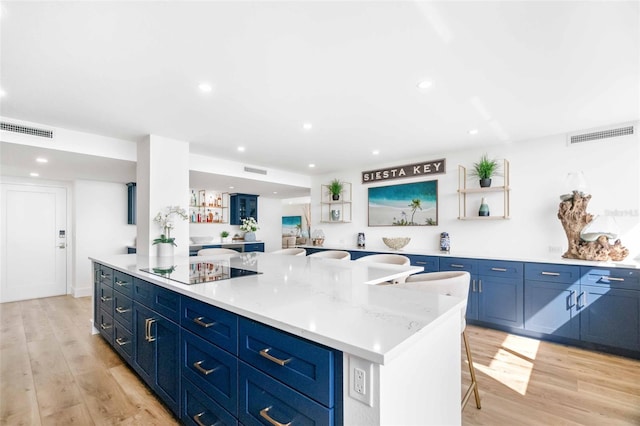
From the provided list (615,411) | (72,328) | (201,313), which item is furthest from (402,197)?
(72,328)

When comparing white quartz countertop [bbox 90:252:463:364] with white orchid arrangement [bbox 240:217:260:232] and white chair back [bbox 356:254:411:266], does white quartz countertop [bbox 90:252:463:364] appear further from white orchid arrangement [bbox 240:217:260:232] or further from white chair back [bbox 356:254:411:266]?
white orchid arrangement [bbox 240:217:260:232]

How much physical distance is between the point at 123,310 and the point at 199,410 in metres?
1.44

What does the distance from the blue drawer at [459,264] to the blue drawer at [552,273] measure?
1.82ft

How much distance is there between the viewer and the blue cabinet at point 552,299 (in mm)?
3191

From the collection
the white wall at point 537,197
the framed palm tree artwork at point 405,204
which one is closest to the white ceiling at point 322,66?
the white wall at point 537,197

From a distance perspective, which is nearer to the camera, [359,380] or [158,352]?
[359,380]

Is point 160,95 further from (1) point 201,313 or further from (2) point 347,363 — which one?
(2) point 347,363

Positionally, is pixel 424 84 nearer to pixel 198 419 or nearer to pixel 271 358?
pixel 271 358

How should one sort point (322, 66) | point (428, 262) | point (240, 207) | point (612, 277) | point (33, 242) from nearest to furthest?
point (322, 66) → point (612, 277) → point (428, 262) → point (33, 242) → point (240, 207)

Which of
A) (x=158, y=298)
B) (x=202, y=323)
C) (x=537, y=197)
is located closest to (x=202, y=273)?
(x=158, y=298)

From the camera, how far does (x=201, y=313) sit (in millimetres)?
1621

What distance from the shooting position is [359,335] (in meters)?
1.00

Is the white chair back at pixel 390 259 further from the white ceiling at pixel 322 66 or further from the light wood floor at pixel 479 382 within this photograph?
the white ceiling at pixel 322 66

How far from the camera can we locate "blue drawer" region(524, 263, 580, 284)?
10.5 ft
